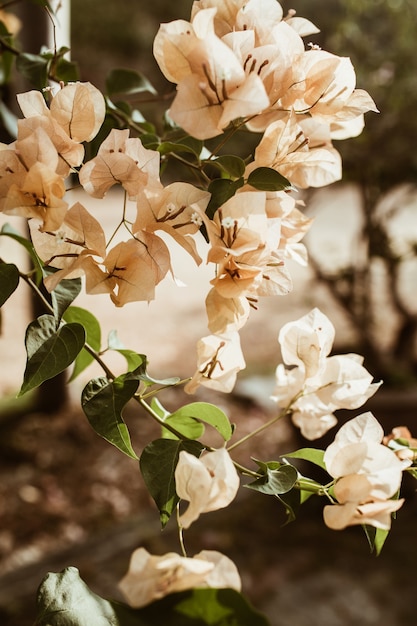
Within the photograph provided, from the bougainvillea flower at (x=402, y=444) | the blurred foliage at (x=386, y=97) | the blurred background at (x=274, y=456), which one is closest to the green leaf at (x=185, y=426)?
the bougainvillea flower at (x=402, y=444)

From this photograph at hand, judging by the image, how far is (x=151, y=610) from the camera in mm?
266

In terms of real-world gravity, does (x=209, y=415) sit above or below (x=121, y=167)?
below

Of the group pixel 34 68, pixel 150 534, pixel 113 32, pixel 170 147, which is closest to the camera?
pixel 170 147

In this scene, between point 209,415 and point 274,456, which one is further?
point 274,456

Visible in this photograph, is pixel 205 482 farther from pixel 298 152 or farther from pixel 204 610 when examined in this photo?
pixel 298 152

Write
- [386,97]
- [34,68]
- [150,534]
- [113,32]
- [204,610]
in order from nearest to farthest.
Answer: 1. [204,610]
2. [34,68]
3. [150,534]
4. [386,97]
5. [113,32]

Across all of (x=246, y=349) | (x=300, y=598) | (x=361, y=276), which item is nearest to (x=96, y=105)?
(x=300, y=598)

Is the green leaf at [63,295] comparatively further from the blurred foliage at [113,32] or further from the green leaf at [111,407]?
the blurred foliage at [113,32]

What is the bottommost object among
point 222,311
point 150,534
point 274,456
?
point 274,456

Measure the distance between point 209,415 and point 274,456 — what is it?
196 centimetres

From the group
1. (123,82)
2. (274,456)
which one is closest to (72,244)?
(123,82)

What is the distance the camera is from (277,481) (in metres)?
0.34

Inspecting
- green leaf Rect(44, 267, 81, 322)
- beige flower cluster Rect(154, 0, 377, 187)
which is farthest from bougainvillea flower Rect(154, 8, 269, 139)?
green leaf Rect(44, 267, 81, 322)

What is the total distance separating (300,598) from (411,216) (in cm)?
370
